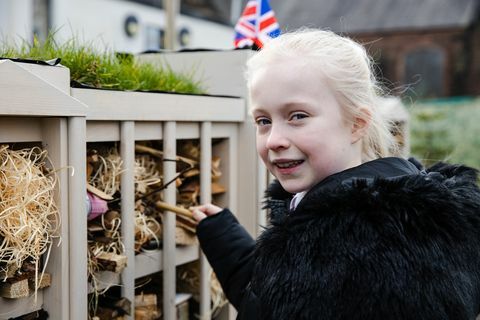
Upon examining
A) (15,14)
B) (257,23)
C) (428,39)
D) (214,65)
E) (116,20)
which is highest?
(428,39)

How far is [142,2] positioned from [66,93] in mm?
14208

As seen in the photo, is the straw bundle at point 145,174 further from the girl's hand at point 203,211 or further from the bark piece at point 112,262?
the bark piece at point 112,262

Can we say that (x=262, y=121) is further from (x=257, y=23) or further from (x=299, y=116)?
(x=257, y=23)

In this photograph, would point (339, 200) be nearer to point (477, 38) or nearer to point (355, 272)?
point (355, 272)

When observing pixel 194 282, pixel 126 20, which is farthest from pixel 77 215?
pixel 126 20

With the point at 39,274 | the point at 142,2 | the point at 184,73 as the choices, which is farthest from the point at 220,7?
the point at 39,274

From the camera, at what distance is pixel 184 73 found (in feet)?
8.19

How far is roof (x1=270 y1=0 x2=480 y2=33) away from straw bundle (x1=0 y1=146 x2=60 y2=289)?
23671 mm

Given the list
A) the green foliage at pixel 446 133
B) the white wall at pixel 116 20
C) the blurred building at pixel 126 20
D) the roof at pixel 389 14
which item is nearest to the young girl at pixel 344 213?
the blurred building at pixel 126 20

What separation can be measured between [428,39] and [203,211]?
25324 millimetres

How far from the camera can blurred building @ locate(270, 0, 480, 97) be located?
25.4 meters

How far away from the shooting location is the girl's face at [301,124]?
5.06ft

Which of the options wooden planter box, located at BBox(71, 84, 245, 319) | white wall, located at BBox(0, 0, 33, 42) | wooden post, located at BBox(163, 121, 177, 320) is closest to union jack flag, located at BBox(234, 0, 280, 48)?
wooden planter box, located at BBox(71, 84, 245, 319)

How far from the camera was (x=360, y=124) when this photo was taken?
5.37ft
